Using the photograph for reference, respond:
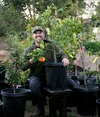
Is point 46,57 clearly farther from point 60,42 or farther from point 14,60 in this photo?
point 14,60

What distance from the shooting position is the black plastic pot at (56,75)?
293 centimetres

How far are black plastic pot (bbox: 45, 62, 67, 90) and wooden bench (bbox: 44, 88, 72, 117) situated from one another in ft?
0.23

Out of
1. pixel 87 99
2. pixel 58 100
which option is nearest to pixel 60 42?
pixel 58 100

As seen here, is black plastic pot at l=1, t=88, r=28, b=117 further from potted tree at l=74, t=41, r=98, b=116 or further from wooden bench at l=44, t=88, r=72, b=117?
potted tree at l=74, t=41, r=98, b=116

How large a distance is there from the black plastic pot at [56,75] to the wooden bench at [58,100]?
7 cm

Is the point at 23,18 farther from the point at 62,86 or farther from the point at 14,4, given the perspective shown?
the point at 62,86

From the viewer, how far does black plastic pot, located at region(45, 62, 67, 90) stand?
2928 mm

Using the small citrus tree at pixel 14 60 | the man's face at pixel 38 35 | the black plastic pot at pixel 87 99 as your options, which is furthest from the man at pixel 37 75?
the black plastic pot at pixel 87 99

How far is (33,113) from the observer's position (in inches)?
138

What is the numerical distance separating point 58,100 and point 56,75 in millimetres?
542

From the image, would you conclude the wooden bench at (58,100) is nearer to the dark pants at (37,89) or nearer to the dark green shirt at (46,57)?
the dark pants at (37,89)

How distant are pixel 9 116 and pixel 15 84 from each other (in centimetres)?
43

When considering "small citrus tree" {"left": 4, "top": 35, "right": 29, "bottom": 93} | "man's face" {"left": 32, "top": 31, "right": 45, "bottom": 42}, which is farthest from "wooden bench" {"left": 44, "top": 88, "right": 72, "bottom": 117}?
"man's face" {"left": 32, "top": 31, "right": 45, "bottom": 42}

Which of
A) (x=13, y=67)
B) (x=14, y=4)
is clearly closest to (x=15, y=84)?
(x=13, y=67)
